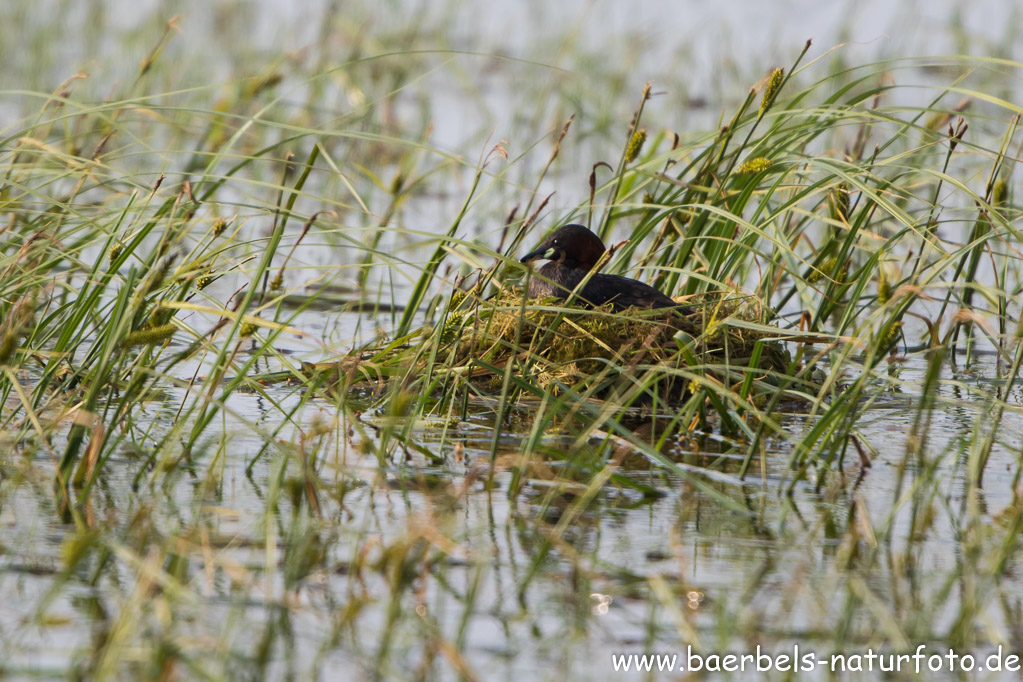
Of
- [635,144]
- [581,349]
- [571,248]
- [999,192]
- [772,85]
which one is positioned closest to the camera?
[772,85]

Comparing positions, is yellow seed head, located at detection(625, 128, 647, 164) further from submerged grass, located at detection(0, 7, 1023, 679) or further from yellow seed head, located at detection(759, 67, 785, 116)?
yellow seed head, located at detection(759, 67, 785, 116)

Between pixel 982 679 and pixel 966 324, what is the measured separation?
103 inches

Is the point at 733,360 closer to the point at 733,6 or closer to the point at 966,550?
the point at 966,550

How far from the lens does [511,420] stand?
12.6 feet

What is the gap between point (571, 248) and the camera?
188 inches

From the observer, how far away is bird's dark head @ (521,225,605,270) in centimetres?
475

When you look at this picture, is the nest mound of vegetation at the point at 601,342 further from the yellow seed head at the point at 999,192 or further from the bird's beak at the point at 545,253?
the yellow seed head at the point at 999,192

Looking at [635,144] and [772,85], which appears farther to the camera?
[635,144]

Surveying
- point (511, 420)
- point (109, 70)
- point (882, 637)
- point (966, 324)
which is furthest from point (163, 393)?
point (109, 70)

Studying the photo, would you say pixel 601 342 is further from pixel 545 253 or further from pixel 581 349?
pixel 545 253

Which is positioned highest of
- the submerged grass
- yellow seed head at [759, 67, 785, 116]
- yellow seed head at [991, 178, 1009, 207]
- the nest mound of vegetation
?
yellow seed head at [759, 67, 785, 116]

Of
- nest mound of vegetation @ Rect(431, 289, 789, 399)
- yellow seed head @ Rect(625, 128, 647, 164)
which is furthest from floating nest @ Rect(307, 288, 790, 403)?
yellow seed head @ Rect(625, 128, 647, 164)

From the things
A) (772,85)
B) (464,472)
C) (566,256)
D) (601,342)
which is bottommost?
(464,472)

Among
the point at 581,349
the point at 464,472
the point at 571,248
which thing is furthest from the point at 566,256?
the point at 464,472
